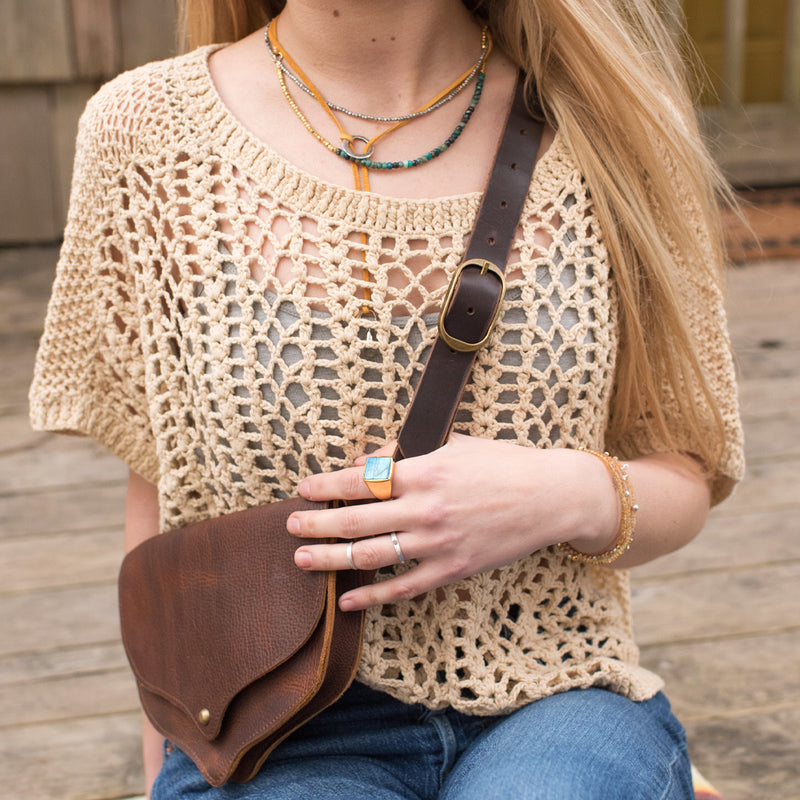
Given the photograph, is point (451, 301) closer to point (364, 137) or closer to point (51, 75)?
point (364, 137)

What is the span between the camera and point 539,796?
0.78 metres

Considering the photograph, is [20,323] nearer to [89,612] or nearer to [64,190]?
[64,190]

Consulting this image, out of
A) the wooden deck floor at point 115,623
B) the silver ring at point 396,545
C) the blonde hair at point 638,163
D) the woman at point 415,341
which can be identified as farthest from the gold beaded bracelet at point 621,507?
the wooden deck floor at point 115,623

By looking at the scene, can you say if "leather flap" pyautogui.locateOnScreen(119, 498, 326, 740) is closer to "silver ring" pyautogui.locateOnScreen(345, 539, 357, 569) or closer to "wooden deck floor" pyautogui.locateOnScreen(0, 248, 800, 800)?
"silver ring" pyautogui.locateOnScreen(345, 539, 357, 569)

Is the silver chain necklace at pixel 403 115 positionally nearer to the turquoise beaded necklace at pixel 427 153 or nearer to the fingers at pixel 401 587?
the turquoise beaded necklace at pixel 427 153

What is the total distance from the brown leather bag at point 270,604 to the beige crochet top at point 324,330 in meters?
0.04

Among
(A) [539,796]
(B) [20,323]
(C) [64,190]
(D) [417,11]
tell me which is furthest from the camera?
(C) [64,190]

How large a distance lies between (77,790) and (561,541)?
0.97m

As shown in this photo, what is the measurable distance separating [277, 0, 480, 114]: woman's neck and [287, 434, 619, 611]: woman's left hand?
0.38 m

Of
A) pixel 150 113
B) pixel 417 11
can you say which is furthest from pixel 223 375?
pixel 417 11

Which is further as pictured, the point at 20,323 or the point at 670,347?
the point at 20,323

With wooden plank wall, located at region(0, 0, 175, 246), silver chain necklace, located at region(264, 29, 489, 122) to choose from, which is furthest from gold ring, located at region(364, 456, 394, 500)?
wooden plank wall, located at region(0, 0, 175, 246)

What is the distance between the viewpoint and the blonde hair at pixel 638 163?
921mm

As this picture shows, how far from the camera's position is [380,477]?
2.65 ft
